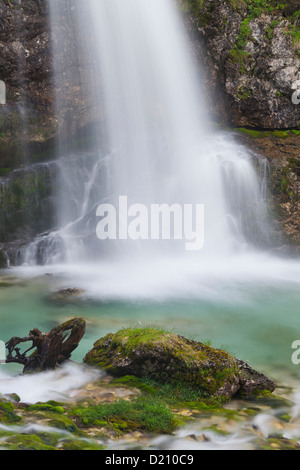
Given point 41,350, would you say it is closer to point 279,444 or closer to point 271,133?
point 279,444

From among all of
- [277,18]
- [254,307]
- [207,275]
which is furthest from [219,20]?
[254,307]

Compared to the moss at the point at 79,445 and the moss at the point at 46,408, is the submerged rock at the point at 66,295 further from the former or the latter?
the moss at the point at 79,445

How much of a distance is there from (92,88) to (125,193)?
5145 mm

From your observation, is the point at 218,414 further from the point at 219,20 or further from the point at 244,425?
the point at 219,20

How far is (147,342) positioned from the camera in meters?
5.48

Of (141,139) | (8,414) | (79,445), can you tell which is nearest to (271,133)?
(141,139)

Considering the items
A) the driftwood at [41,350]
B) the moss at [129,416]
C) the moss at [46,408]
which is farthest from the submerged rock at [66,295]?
the moss at [129,416]

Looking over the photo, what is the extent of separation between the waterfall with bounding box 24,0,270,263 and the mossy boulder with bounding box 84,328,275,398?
971 centimetres

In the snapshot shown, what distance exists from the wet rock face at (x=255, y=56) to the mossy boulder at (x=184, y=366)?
15.1 m

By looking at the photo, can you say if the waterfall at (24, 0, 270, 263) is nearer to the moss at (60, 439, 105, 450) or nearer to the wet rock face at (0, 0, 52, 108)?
the wet rock face at (0, 0, 52, 108)

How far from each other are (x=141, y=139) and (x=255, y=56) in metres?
6.20

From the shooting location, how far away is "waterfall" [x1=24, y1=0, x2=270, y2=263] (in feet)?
52.7

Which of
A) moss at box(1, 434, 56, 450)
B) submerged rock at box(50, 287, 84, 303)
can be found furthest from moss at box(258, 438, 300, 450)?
submerged rock at box(50, 287, 84, 303)

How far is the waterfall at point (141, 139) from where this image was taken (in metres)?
16.1
